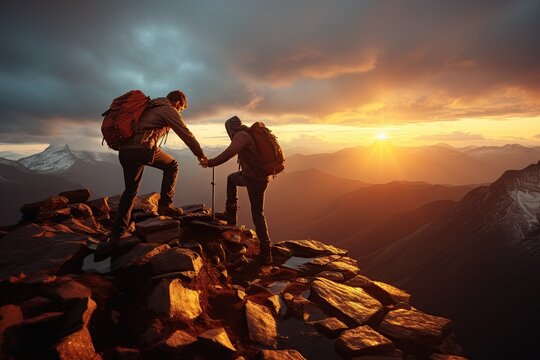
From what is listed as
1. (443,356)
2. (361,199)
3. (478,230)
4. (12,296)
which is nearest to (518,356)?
(443,356)

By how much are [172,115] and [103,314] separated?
13.6ft

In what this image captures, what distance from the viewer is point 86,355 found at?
3758 mm

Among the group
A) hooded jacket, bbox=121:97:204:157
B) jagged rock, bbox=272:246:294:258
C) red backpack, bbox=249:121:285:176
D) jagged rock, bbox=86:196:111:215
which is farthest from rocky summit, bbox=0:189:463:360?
red backpack, bbox=249:121:285:176

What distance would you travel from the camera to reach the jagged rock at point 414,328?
6.02 metres

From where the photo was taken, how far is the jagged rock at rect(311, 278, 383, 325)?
21.7 feet

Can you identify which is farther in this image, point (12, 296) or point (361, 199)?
point (361, 199)

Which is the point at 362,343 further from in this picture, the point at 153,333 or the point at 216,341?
the point at 153,333

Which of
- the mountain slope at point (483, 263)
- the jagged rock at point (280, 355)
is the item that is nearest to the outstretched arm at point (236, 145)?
the jagged rock at point (280, 355)

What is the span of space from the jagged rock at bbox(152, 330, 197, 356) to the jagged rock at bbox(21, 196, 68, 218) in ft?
24.3

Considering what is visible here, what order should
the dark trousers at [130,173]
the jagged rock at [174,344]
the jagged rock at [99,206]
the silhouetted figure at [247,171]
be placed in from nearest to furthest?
the jagged rock at [174,344] → the dark trousers at [130,173] → the silhouetted figure at [247,171] → the jagged rock at [99,206]

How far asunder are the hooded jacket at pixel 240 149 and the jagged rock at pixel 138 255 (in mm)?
2432

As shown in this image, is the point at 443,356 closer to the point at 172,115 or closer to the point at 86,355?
the point at 86,355

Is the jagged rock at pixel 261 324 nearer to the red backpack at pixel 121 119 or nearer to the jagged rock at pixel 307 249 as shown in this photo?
the red backpack at pixel 121 119

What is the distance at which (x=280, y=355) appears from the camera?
15.6 ft
